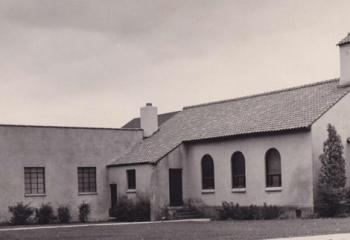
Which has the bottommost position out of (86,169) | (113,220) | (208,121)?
(113,220)

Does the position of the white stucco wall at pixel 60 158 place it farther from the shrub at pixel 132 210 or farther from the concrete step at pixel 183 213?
the concrete step at pixel 183 213

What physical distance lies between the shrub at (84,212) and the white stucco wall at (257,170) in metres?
5.97

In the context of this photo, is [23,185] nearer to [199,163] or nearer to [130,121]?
[199,163]

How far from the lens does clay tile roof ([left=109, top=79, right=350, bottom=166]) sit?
33656 mm

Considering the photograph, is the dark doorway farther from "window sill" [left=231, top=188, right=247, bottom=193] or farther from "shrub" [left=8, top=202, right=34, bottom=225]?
"window sill" [left=231, top=188, right=247, bottom=193]

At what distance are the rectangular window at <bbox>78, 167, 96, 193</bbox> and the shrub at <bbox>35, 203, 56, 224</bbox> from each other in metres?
2.71

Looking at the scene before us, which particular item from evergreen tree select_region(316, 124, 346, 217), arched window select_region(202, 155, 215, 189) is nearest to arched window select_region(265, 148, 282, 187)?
evergreen tree select_region(316, 124, 346, 217)

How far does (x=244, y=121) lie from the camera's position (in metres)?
36.9

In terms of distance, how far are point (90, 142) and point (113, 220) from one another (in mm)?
4997

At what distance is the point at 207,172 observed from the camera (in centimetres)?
3841

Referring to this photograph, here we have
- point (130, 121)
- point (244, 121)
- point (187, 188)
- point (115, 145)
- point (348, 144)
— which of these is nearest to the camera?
point (348, 144)

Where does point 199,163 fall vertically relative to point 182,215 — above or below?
above

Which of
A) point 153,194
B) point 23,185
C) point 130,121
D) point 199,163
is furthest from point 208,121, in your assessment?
point 130,121

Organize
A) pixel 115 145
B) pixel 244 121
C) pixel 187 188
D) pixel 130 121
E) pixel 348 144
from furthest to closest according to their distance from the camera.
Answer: pixel 130 121 → pixel 115 145 → pixel 187 188 → pixel 244 121 → pixel 348 144
